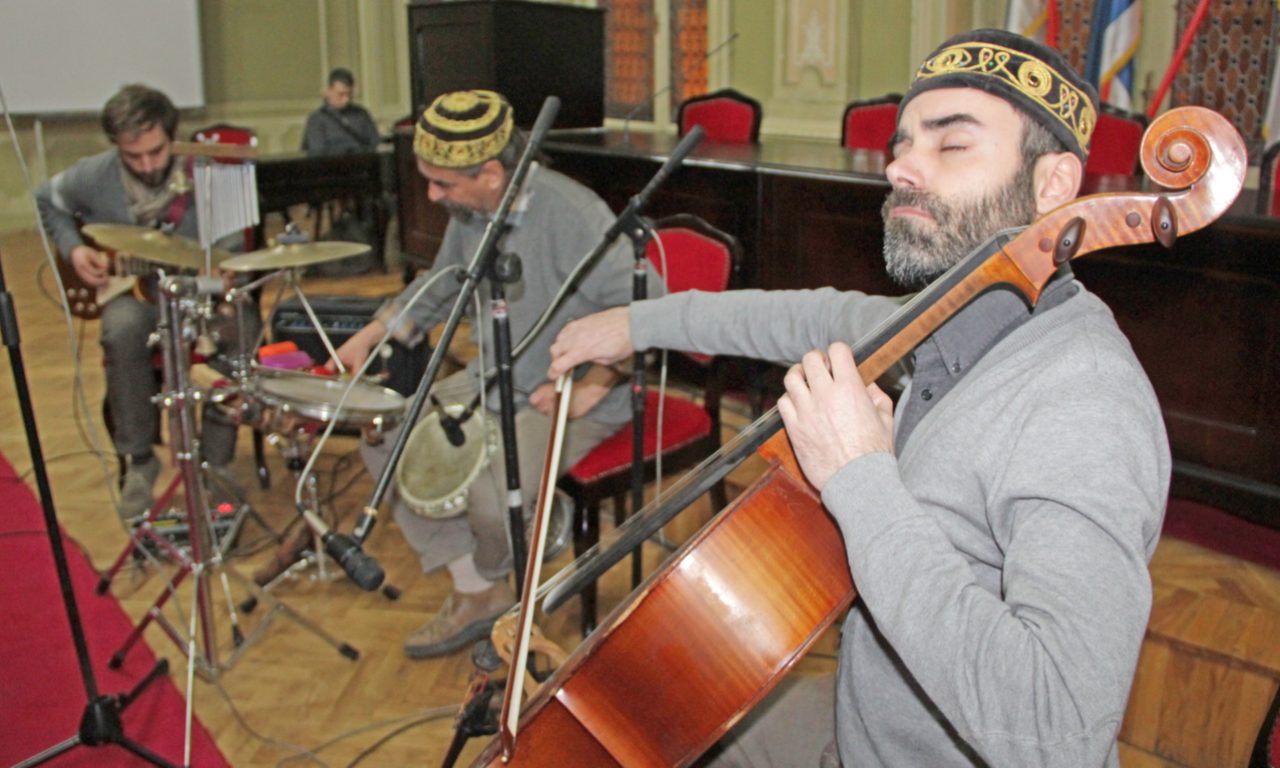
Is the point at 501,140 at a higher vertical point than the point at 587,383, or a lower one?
higher

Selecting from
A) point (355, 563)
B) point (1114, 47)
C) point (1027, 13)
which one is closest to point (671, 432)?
point (355, 563)

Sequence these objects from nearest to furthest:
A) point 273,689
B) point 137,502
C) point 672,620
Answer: point 672,620 < point 273,689 < point 137,502

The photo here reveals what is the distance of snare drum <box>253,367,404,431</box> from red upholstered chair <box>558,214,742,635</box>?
0.45 meters

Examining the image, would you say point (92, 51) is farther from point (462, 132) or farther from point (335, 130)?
point (462, 132)

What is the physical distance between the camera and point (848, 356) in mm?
1049

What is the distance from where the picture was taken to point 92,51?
8641 mm

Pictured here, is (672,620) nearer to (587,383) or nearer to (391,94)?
(587,383)

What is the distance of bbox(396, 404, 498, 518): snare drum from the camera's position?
2471 mm

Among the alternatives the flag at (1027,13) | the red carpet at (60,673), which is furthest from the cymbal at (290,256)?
the flag at (1027,13)

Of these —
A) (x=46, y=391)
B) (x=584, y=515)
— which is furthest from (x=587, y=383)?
(x=46, y=391)

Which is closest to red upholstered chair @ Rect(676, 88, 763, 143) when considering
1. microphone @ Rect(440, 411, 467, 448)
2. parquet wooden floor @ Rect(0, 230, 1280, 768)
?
parquet wooden floor @ Rect(0, 230, 1280, 768)

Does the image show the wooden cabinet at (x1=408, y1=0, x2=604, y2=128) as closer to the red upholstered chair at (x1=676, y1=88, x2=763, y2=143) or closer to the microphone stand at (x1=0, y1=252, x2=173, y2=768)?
the red upholstered chair at (x1=676, y1=88, x2=763, y2=143)

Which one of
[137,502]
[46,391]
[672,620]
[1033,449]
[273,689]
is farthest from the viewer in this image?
[46,391]

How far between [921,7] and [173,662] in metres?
4.88
